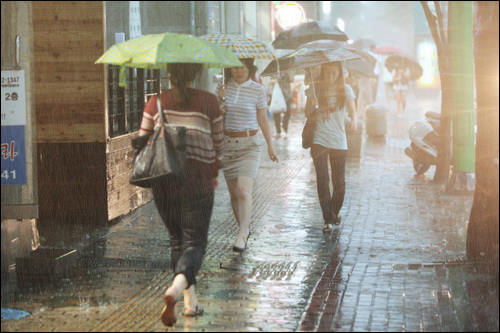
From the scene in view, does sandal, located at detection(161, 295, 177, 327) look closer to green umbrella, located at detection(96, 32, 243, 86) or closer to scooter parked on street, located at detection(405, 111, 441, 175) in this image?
green umbrella, located at detection(96, 32, 243, 86)

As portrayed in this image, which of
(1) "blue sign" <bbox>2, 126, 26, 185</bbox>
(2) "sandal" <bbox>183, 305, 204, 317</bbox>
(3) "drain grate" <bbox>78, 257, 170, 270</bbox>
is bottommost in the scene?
(3) "drain grate" <bbox>78, 257, 170, 270</bbox>

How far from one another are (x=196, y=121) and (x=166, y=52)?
502mm

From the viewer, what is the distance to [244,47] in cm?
873

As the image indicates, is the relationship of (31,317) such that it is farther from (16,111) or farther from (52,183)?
(52,183)

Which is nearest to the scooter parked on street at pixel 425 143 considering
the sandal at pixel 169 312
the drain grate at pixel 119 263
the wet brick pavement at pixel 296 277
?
the wet brick pavement at pixel 296 277

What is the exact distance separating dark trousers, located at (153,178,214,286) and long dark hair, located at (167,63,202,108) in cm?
56

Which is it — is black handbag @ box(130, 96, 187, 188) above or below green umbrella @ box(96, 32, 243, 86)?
below

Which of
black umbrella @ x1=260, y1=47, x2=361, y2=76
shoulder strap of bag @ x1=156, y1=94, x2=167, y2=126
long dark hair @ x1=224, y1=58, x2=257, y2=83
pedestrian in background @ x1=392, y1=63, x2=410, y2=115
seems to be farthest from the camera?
pedestrian in background @ x1=392, y1=63, x2=410, y2=115

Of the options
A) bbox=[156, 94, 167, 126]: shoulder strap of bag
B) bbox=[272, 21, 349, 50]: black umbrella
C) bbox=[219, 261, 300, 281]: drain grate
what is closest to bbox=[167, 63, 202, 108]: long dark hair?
bbox=[156, 94, 167, 126]: shoulder strap of bag

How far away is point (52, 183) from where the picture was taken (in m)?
10.0

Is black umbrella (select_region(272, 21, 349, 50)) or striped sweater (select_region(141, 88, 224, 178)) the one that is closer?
striped sweater (select_region(141, 88, 224, 178))

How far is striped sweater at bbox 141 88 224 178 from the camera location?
6.10 meters

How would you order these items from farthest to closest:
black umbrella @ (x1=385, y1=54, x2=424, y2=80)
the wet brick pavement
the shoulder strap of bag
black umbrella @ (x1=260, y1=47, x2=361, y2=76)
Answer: black umbrella @ (x1=385, y1=54, x2=424, y2=80) → black umbrella @ (x1=260, y1=47, x2=361, y2=76) → the wet brick pavement → the shoulder strap of bag

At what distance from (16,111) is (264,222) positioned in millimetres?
3384
